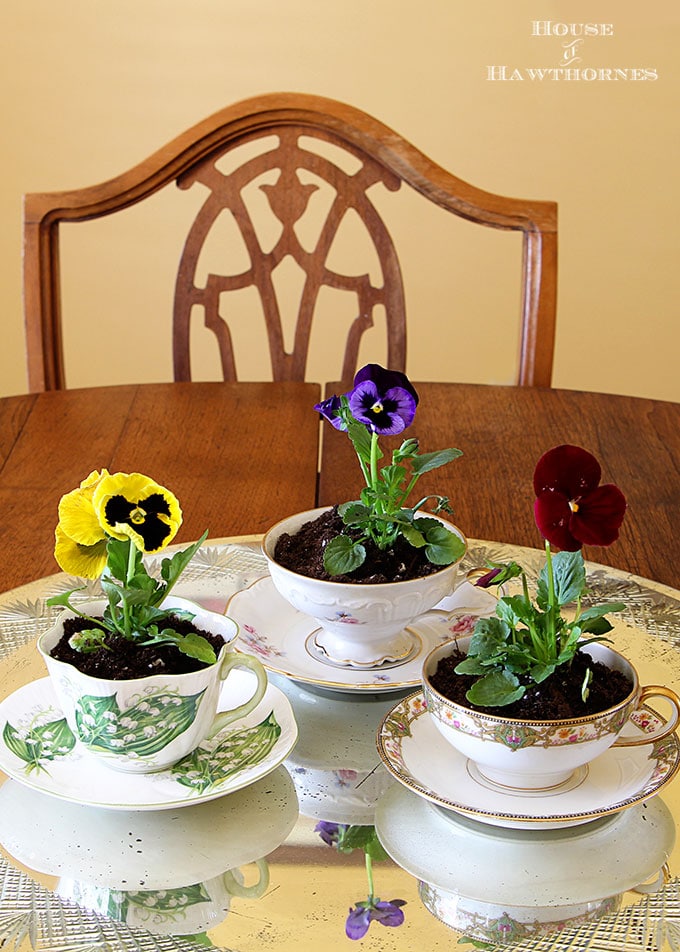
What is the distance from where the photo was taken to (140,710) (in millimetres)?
643

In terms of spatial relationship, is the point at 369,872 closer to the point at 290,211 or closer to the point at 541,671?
the point at 541,671

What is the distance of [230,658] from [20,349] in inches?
114

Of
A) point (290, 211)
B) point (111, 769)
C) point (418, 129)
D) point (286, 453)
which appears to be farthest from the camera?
point (418, 129)

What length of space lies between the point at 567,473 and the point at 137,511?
25cm

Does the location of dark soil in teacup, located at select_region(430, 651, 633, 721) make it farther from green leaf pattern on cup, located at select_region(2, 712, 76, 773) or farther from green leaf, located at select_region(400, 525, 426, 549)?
green leaf pattern on cup, located at select_region(2, 712, 76, 773)

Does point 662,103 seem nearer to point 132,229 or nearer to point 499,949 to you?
point 132,229

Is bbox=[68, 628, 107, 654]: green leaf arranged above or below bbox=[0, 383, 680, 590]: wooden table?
above

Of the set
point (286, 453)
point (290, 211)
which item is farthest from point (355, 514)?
point (290, 211)

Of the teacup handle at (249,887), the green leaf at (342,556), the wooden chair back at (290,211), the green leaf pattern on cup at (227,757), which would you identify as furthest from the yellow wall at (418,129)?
the teacup handle at (249,887)

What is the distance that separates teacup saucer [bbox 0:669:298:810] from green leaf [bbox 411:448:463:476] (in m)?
0.18

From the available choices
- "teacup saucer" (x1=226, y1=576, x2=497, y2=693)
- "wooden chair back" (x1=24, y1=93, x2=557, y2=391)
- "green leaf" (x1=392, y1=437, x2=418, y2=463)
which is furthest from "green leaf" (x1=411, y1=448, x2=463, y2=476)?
"wooden chair back" (x1=24, y1=93, x2=557, y2=391)

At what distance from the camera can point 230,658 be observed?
0.68m

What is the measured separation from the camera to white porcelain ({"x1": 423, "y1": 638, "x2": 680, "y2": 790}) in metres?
0.61

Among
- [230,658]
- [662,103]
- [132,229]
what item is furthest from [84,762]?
[662,103]
